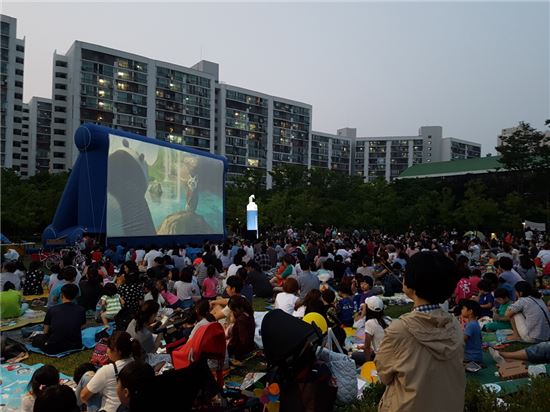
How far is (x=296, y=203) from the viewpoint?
38219mm

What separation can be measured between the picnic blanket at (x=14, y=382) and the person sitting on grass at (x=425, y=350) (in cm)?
466

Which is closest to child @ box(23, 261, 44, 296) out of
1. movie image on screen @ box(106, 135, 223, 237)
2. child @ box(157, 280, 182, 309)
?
child @ box(157, 280, 182, 309)

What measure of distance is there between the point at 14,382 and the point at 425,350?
5.71m

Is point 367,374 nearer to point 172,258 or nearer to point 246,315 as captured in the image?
point 246,315

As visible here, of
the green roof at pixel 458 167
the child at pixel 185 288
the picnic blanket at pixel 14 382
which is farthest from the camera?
the green roof at pixel 458 167

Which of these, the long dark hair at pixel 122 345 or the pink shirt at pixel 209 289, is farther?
the pink shirt at pixel 209 289

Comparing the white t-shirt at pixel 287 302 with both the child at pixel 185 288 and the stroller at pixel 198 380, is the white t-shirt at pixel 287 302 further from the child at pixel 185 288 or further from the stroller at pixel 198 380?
the stroller at pixel 198 380

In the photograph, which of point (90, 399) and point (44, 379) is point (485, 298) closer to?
point (90, 399)

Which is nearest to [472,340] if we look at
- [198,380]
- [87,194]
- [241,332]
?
[241,332]

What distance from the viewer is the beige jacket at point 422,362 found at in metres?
2.11

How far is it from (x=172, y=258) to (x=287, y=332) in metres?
10.0

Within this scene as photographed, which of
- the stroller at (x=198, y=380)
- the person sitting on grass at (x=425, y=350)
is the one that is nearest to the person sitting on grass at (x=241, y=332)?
the stroller at (x=198, y=380)

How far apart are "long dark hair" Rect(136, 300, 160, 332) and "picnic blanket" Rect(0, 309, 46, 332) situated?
4075 mm

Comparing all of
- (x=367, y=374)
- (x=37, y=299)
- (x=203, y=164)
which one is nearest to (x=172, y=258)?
(x=37, y=299)
